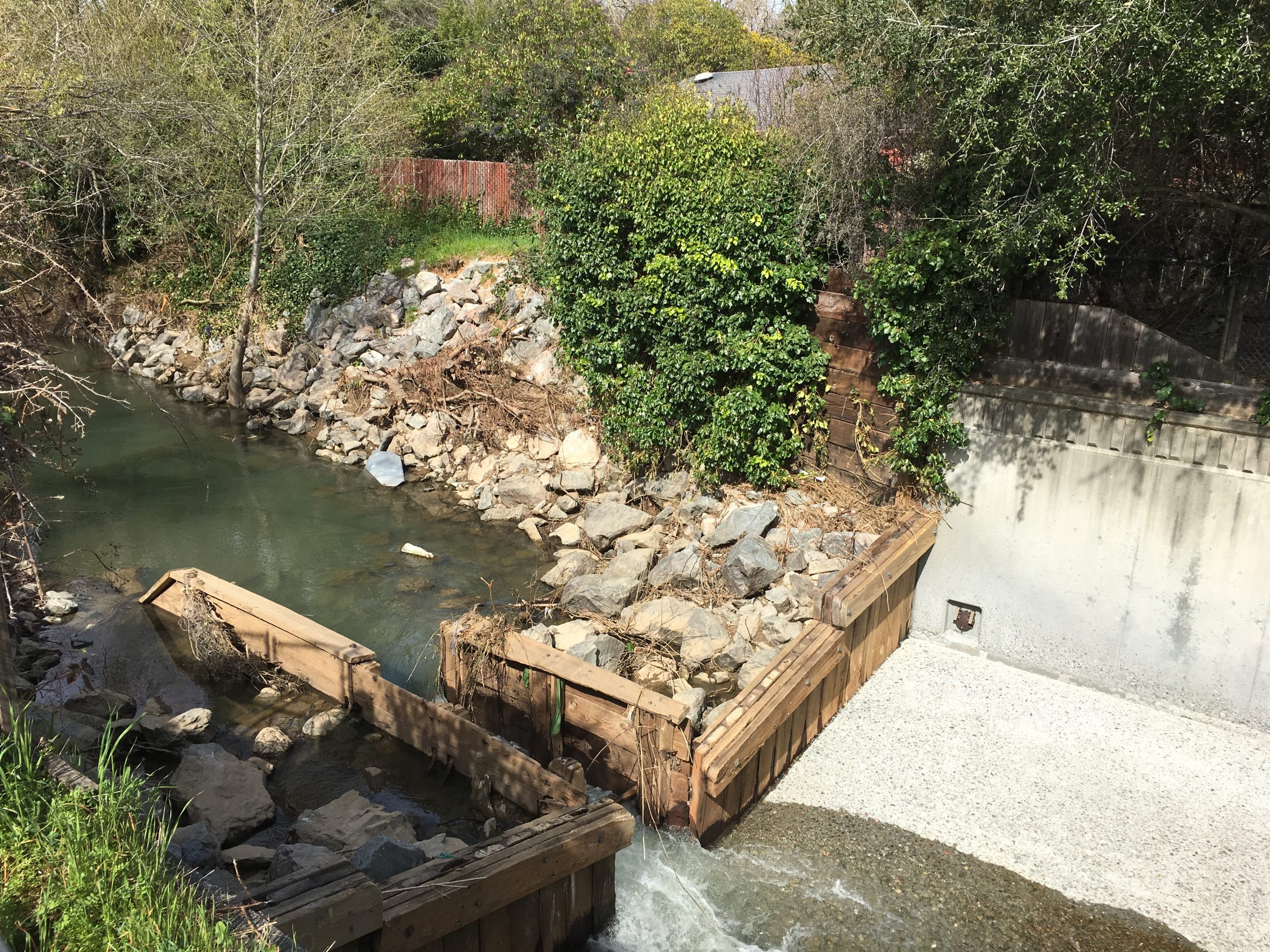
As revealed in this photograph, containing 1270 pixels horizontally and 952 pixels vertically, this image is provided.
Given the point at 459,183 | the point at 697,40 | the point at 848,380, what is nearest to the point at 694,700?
the point at 848,380

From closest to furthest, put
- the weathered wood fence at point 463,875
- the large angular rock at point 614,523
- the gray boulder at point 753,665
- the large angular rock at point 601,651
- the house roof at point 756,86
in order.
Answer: the weathered wood fence at point 463,875 < the large angular rock at point 601,651 < the gray boulder at point 753,665 < the large angular rock at point 614,523 < the house roof at point 756,86

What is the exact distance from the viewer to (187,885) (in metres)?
3.81

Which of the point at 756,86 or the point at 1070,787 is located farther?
the point at 756,86

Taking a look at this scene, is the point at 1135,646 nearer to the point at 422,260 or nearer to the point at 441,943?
the point at 441,943

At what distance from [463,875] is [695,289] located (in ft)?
A: 26.5

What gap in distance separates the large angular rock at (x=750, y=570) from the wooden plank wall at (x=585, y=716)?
2.76m

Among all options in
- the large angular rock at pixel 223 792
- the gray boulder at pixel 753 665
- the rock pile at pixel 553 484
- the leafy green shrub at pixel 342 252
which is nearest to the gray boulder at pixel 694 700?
the rock pile at pixel 553 484

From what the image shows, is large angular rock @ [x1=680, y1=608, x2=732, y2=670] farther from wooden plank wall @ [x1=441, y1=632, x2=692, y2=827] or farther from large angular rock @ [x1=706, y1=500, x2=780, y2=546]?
wooden plank wall @ [x1=441, y1=632, x2=692, y2=827]

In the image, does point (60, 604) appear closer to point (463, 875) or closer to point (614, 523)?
point (614, 523)

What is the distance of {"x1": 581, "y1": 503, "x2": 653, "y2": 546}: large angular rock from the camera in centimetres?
1209

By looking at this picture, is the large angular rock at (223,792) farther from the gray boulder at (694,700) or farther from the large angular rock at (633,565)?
the large angular rock at (633,565)

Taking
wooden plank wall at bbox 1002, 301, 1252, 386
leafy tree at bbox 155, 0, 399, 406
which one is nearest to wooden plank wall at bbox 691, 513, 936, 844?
wooden plank wall at bbox 1002, 301, 1252, 386

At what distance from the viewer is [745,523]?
431 inches

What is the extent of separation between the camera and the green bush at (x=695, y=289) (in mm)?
11422
